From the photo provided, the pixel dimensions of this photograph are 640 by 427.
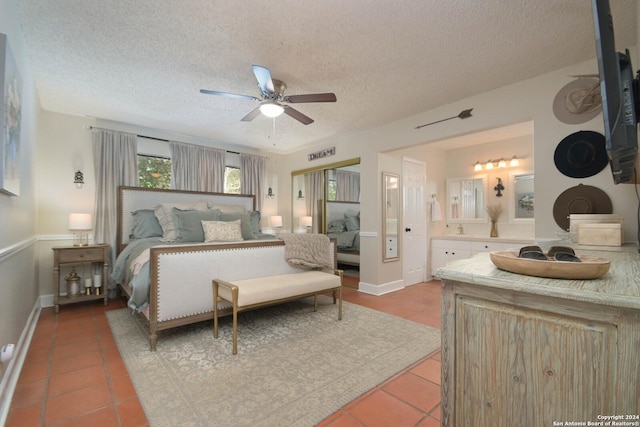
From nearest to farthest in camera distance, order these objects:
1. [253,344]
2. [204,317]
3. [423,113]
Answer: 1. [253,344]
2. [204,317]
3. [423,113]

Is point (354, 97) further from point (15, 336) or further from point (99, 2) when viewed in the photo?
point (15, 336)

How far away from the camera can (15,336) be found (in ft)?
6.53

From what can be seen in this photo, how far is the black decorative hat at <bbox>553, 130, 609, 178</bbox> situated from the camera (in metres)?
2.37

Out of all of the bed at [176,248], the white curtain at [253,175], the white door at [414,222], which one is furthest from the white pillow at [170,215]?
the white door at [414,222]

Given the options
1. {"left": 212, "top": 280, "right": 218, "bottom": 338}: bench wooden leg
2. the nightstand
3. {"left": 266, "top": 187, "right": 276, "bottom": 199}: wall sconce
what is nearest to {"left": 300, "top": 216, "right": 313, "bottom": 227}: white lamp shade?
{"left": 266, "top": 187, "right": 276, "bottom": 199}: wall sconce

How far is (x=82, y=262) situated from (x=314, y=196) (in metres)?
3.54

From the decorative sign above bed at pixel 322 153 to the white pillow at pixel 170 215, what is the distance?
2121mm

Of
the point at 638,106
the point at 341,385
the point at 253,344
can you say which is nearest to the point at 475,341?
the point at 638,106

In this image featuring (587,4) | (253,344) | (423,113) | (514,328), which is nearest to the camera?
(514,328)

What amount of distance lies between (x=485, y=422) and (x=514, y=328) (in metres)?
0.32

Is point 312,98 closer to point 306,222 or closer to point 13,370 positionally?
point 13,370

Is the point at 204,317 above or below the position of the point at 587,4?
below

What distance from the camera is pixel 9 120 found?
1681 millimetres

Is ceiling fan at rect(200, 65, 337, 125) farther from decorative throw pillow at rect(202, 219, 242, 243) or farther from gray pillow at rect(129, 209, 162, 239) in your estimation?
gray pillow at rect(129, 209, 162, 239)
